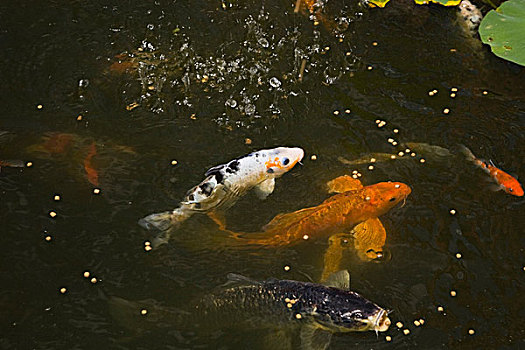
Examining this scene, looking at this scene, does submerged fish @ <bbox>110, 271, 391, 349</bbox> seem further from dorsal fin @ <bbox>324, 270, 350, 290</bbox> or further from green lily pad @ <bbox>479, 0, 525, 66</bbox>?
green lily pad @ <bbox>479, 0, 525, 66</bbox>

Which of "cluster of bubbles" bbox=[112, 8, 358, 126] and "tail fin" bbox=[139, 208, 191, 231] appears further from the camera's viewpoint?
"cluster of bubbles" bbox=[112, 8, 358, 126]

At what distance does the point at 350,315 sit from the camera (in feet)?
11.5

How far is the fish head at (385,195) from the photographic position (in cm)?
408

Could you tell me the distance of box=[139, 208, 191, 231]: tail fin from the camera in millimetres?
4027

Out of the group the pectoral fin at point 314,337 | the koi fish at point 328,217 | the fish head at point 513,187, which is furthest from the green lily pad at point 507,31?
the pectoral fin at point 314,337

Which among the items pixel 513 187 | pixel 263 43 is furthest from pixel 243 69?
pixel 513 187

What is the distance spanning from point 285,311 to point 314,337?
0.21 m

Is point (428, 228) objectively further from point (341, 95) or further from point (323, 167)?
point (341, 95)

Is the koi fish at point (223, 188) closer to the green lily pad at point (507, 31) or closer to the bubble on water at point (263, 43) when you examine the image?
the bubble on water at point (263, 43)

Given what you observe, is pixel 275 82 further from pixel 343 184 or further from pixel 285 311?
pixel 285 311

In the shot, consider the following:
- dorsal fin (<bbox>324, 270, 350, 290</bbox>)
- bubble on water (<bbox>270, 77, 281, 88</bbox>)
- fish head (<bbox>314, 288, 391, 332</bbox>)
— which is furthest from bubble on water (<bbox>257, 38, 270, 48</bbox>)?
fish head (<bbox>314, 288, 391, 332</bbox>)

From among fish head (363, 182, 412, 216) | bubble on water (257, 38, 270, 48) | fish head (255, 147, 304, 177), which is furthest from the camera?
bubble on water (257, 38, 270, 48)

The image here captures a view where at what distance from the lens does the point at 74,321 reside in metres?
3.61

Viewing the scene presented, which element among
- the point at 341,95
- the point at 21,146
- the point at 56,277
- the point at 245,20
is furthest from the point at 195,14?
the point at 56,277
